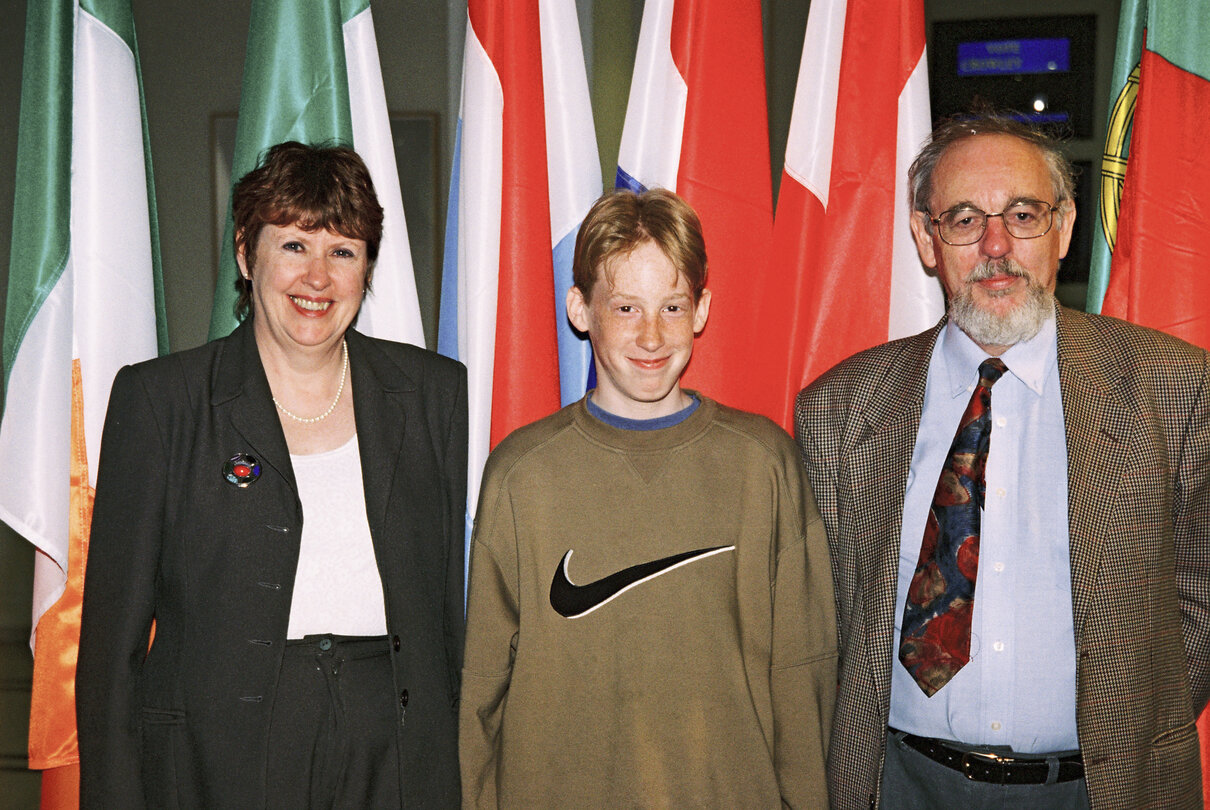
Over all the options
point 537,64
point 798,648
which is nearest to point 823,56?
point 537,64

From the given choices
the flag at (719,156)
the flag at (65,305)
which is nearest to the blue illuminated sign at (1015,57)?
the flag at (719,156)

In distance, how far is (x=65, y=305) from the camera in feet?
7.64

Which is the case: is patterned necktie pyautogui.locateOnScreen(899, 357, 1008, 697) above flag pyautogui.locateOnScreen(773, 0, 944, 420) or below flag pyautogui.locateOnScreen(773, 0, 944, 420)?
below

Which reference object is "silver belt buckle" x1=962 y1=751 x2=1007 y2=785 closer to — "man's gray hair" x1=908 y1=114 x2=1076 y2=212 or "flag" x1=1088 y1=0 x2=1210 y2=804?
"flag" x1=1088 y1=0 x2=1210 y2=804

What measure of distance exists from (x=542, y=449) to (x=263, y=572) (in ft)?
1.90

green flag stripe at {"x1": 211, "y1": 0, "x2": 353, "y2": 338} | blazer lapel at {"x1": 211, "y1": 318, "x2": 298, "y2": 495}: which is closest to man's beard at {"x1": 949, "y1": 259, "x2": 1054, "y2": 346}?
blazer lapel at {"x1": 211, "y1": 318, "x2": 298, "y2": 495}

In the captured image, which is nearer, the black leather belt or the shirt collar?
the black leather belt

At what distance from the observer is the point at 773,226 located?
96.1 inches

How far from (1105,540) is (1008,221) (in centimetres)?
65

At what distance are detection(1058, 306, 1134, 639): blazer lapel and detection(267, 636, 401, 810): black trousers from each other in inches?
51.7

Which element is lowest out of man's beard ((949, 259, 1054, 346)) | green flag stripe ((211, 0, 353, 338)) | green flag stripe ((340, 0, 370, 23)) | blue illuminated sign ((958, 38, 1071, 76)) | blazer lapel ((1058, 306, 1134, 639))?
blazer lapel ((1058, 306, 1134, 639))

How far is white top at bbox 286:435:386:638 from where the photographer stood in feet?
5.90

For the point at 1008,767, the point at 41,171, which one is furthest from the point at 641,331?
the point at 41,171

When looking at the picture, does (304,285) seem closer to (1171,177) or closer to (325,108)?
(325,108)
